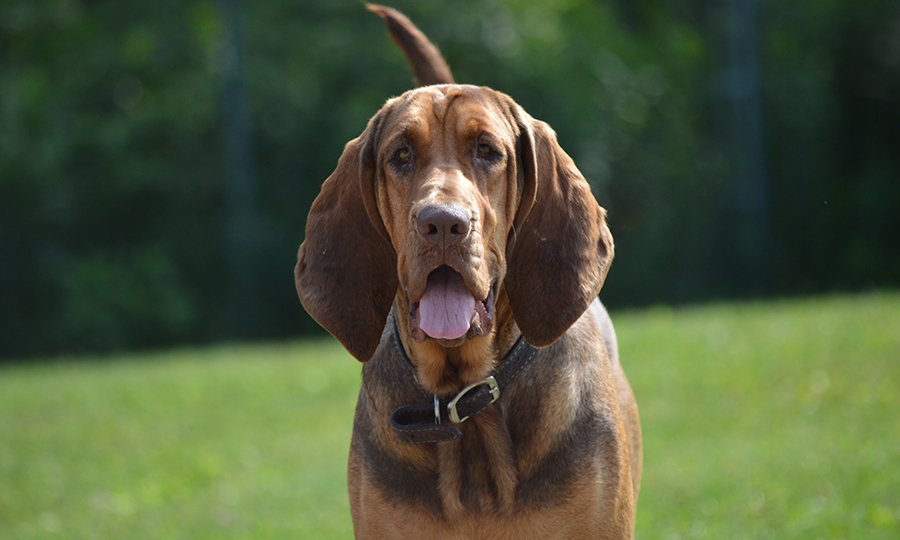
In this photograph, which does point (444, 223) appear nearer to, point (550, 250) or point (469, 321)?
point (469, 321)

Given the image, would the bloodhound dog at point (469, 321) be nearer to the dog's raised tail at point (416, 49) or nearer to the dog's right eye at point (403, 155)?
the dog's right eye at point (403, 155)

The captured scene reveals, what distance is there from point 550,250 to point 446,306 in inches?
21.4

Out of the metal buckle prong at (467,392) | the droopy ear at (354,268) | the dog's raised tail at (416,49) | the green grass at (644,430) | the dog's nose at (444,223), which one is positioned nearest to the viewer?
the dog's nose at (444,223)

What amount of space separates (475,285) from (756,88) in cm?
1886

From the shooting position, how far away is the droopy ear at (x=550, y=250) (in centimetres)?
342

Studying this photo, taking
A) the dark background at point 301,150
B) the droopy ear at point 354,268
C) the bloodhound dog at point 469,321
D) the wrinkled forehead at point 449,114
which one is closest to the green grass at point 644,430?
the bloodhound dog at point 469,321

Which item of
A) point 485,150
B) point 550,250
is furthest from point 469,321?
point 485,150

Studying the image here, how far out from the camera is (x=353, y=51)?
1998 cm

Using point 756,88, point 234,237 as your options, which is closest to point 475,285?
point 234,237

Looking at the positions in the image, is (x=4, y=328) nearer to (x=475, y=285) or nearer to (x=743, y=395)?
(x=743, y=395)

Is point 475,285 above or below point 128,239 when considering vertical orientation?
above

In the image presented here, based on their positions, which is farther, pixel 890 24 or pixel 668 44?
pixel 668 44

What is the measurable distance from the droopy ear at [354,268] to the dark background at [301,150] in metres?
15.4

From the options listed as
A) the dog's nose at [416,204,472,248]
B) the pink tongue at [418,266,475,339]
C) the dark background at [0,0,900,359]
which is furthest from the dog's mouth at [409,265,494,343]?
the dark background at [0,0,900,359]
